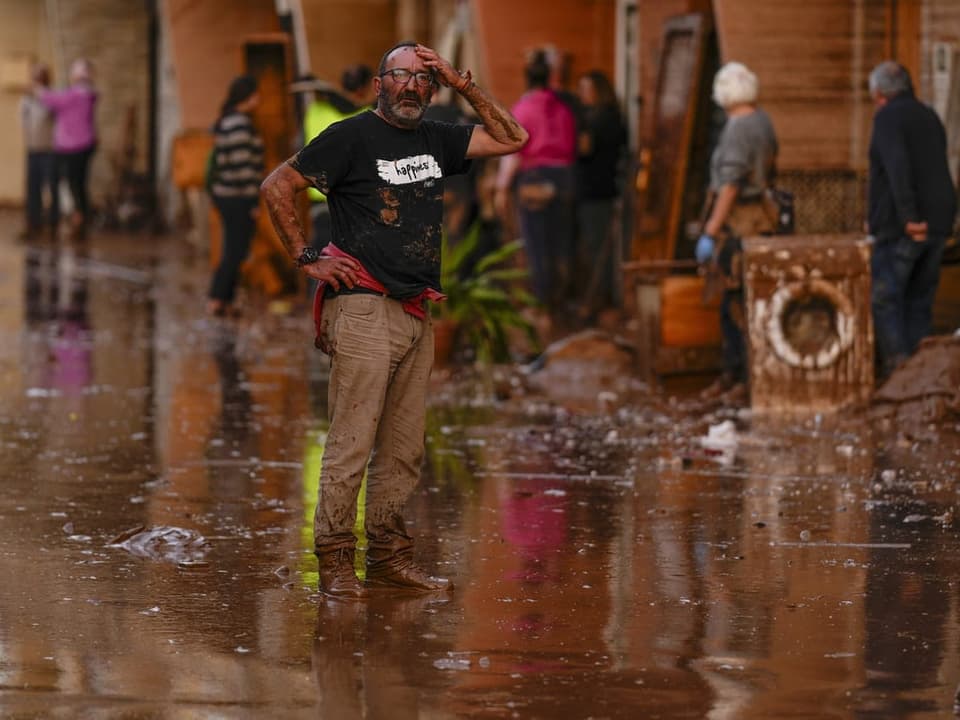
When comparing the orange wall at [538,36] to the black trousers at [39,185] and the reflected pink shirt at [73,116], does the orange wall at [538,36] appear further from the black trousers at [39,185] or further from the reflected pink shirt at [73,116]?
the black trousers at [39,185]

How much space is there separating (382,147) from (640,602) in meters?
1.85

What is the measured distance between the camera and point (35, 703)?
6.12 metres

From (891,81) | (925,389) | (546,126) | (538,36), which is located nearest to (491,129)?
(925,389)

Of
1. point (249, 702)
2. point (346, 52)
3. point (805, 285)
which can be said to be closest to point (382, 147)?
point (249, 702)

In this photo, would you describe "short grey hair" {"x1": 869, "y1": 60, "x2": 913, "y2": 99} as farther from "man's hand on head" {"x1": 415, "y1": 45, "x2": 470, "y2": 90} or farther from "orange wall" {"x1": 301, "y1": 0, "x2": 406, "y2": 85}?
"orange wall" {"x1": 301, "y1": 0, "x2": 406, "y2": 85}

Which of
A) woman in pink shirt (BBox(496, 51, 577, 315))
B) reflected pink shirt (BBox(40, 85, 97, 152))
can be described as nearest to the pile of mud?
woman in pink shirt (BBox(496, 51, 577, 315))

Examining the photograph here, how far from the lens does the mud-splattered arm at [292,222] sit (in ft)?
25.1

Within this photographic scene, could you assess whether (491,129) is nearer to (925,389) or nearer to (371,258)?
(371,258)

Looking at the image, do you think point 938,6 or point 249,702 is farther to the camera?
point 938,6

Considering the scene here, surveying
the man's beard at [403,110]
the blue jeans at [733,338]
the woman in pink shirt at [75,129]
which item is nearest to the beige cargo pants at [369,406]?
the man's beard at [403,110]

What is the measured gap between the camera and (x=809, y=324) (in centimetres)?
1241

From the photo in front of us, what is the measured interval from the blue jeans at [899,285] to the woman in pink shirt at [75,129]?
18.4 meters

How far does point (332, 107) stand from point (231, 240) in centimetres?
339

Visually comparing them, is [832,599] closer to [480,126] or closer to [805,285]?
[480,126]
